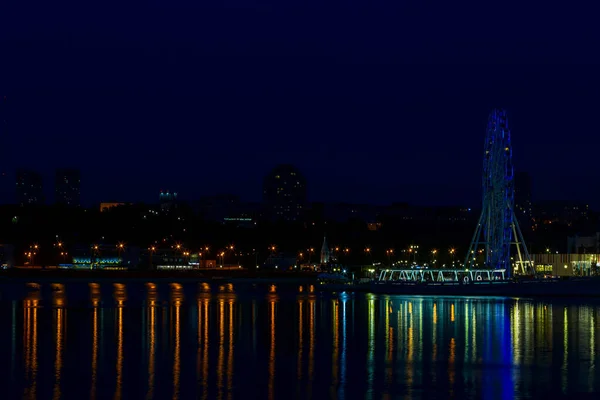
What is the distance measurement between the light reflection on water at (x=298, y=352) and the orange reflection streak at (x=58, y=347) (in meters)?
0.06

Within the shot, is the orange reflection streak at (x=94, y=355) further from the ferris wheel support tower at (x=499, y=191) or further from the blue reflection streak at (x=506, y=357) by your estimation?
the ferris wheel support tower at (x=499, y=191)

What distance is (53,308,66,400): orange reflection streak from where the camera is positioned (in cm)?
2880

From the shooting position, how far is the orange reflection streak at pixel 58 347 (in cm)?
2880

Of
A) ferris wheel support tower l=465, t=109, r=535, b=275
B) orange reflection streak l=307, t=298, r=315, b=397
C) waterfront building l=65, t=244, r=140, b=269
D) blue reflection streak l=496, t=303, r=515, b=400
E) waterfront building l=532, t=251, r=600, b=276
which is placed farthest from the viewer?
waterfront building l=65, t=244, r=140, b=269

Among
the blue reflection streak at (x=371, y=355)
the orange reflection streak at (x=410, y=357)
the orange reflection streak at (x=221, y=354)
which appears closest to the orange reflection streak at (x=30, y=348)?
the orange reflection streak at (x=221, y=354)

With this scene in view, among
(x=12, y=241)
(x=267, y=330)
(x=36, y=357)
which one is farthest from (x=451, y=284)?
(x=12, y=241)

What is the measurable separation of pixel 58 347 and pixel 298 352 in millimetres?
8914

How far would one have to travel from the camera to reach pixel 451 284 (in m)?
87.8

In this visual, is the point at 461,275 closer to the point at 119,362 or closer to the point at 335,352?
the point at 335,352

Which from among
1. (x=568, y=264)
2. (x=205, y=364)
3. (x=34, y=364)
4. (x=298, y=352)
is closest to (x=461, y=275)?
(x=568, y=264)

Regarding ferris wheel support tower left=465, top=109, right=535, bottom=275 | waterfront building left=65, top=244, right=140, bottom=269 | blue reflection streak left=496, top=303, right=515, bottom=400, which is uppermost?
ferris wheel support tower left=465, top=109, right=535, bottom=275

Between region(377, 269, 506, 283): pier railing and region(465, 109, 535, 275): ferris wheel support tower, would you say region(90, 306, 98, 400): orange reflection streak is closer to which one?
region(377, 269, 506, 283): pier railing

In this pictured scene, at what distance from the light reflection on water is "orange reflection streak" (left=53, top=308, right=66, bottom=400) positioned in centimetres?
6

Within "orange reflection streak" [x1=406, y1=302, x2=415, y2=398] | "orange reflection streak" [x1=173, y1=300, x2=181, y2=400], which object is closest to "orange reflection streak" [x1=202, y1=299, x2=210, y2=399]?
"orange reflection streak" [x1=173, y1=300, x2=181, y2=400]
